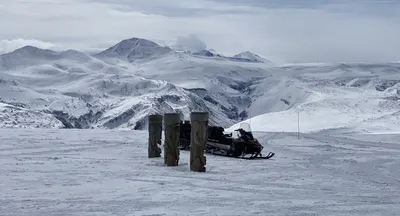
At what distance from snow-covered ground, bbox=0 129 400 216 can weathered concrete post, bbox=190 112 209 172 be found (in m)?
0.31

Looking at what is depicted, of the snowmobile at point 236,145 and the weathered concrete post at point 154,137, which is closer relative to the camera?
the weathered concrete post at point 154,137

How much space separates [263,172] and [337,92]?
147 meters

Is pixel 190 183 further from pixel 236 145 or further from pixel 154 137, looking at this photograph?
pixel 236 145

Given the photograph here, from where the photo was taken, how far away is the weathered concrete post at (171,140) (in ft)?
54.7

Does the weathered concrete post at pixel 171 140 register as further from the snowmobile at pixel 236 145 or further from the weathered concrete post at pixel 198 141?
the snowmobile at pixel 236 145

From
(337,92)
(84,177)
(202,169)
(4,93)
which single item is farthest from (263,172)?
(4,93)

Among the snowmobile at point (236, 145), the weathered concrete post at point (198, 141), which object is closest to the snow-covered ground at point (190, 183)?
the weathered concrete post at point (198, 141)

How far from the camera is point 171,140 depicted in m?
16.8

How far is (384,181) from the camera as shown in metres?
14.3

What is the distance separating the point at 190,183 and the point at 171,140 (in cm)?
378

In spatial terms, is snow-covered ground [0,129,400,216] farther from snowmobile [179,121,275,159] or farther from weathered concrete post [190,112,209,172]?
snowmobile [179,121,275,159]

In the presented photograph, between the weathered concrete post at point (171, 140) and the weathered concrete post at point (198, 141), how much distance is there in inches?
42.2

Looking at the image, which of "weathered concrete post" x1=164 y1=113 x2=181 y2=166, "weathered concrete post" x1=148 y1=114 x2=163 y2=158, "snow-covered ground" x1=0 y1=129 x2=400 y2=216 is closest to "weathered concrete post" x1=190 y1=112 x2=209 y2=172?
"snow-covered ground" x1=0 y1=129 x2=400 y2=216

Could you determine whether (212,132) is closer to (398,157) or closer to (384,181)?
(398,157)
